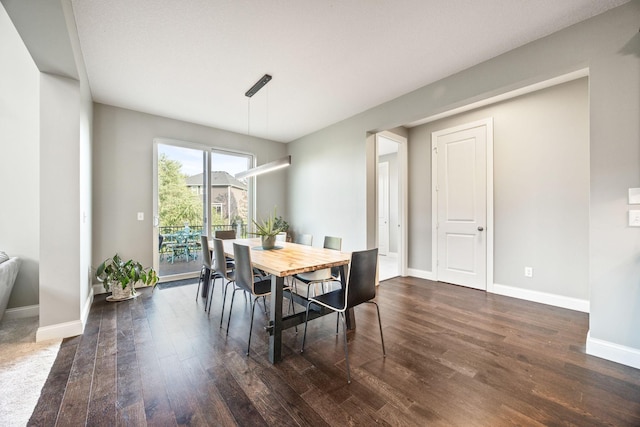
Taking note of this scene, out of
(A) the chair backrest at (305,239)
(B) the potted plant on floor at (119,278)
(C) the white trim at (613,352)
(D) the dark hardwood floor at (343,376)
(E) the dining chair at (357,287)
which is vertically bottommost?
(D) the dark hardwood floor at (343,376)

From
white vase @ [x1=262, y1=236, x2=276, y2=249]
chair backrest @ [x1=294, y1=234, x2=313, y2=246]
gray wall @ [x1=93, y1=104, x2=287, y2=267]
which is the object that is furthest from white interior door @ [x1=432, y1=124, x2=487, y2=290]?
gray wall @ [x1=93, y1=104, x2=287, y2=267]

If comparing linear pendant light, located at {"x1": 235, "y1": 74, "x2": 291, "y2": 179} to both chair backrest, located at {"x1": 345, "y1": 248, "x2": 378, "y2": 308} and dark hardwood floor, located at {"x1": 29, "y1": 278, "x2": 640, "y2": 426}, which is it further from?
dark hardwood floor, located at {"x1": 29, "y1": 278, "x2": 640, "y2": 426}

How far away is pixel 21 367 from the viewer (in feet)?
6.20

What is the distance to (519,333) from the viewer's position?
242 centimetres

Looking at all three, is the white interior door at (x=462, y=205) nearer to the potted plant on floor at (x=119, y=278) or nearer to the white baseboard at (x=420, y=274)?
the white baseboard at (x=420, y=274)

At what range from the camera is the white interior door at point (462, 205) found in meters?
3.74

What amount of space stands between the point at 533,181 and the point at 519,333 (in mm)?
1964

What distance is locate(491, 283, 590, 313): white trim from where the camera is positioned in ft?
9.63

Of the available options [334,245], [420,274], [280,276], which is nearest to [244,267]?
[280,276]

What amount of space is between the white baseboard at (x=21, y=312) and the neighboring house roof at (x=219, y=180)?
243cm

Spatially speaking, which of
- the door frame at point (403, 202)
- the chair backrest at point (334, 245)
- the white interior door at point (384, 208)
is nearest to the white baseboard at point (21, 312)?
the chair backrest at point (334, 245)

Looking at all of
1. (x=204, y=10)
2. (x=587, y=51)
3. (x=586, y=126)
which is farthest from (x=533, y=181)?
(x=204, y=10)

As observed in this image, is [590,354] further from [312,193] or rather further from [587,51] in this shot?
[312,193]

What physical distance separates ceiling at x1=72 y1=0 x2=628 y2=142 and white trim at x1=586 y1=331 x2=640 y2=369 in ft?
8.45
